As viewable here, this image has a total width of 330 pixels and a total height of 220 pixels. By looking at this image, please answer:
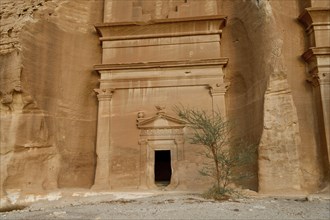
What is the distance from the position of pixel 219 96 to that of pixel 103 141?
4.66m

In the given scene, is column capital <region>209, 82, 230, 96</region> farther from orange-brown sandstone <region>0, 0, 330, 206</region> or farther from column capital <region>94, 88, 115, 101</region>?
column capital <region>94, 88, 115, 101</region>

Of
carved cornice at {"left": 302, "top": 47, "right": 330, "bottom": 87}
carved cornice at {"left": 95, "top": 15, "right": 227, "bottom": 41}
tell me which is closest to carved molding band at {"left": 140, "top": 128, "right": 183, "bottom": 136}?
carved cornice at {"left": 95, "top": 15, "right": 227, "bottom": 41}

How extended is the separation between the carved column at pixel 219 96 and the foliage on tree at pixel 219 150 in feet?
0.73

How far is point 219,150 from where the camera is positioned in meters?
11.7

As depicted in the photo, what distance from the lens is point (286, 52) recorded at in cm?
1332

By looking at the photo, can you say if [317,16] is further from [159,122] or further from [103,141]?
[103,141]

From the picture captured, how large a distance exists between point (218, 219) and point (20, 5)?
37.6 ft

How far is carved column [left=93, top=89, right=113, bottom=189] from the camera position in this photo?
13.0m

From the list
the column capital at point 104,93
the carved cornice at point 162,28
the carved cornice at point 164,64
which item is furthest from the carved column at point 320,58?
the column capital at point 104,93

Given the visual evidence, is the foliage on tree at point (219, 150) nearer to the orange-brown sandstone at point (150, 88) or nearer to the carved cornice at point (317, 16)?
the orange-brown sandstone at point (150, 88)

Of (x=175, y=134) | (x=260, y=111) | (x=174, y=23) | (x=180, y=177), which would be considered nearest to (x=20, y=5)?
(x=174, y=23)

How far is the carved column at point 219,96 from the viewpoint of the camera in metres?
13.3

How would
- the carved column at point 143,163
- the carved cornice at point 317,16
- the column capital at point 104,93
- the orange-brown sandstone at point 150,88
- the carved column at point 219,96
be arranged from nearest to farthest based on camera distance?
the orange-brown sandstone at point 150,88 → the carved column at point 143,163 → the carved cornice at point 317,16 → the carved column at point 219,96 → the column capital at point 104,93

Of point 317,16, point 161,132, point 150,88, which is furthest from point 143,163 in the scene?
point 317,16
